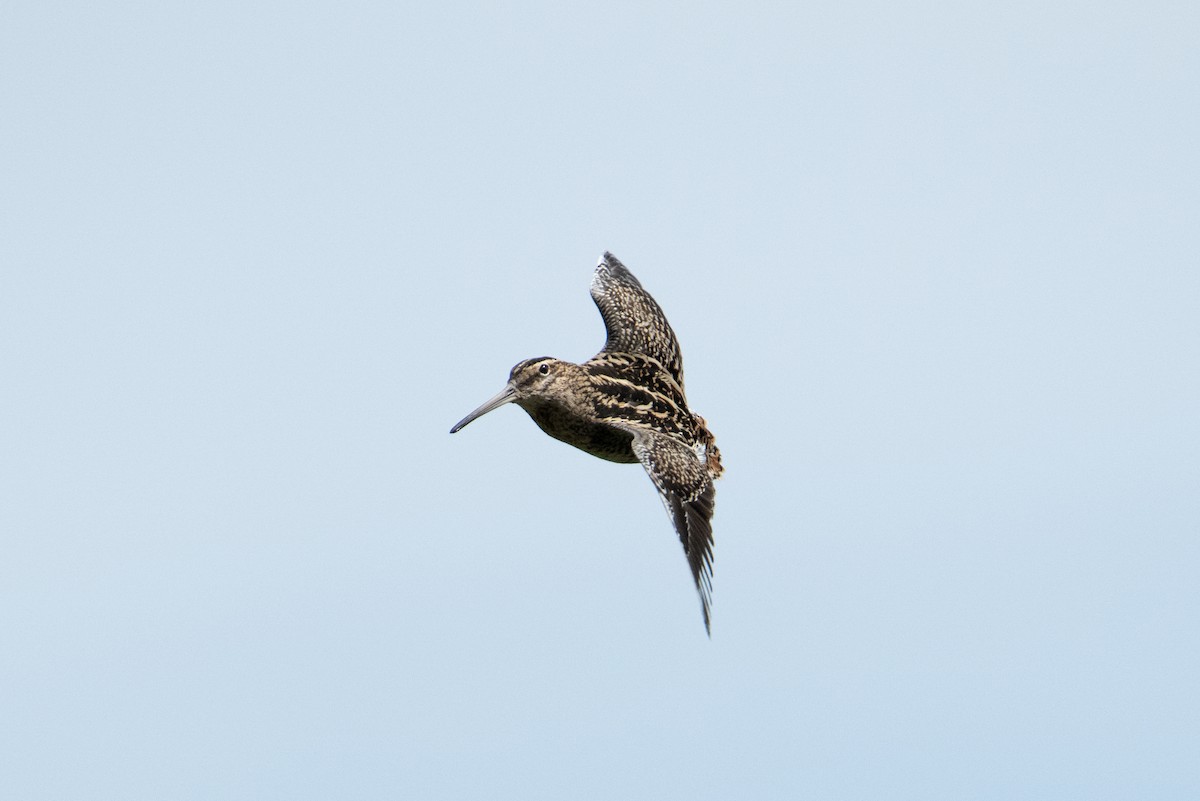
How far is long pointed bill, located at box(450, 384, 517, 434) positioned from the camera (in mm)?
18797

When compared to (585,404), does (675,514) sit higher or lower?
lower

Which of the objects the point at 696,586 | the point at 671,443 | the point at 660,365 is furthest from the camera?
the point at 660,365

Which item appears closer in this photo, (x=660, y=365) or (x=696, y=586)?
(x=696, y=586)

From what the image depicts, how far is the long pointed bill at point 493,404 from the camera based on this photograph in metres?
18.8

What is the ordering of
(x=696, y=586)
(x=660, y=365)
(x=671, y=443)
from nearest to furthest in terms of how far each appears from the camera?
1. (x=696, y=586)
2. (x=671, y=443)
3. (x=660, y=365)

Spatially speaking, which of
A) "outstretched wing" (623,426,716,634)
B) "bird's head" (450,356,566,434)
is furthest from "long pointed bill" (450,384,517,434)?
"outstretched wing" (623,426,716,634)

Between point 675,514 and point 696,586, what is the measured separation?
3.14 ft

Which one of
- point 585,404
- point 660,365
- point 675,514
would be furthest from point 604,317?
point 675,514

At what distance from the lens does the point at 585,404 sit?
19.0 meters

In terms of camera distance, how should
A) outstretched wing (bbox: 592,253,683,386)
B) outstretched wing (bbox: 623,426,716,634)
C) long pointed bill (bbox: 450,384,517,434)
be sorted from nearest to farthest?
outstretched wing (bbox: 623,426,716,634)
long pointed bill (bbox: 450,384,517,434)
outstretched wing (bbox: 592,253,683,386)

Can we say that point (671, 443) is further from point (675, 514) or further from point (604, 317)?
point (604, 317)

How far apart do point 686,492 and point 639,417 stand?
5.34 feet

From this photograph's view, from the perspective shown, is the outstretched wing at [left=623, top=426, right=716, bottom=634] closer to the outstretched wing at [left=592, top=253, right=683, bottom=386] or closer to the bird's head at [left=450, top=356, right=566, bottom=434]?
the bird's head at [left=450, top=356, right=566, bottom=434]

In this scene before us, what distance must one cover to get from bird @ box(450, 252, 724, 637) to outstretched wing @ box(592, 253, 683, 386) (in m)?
0.02
